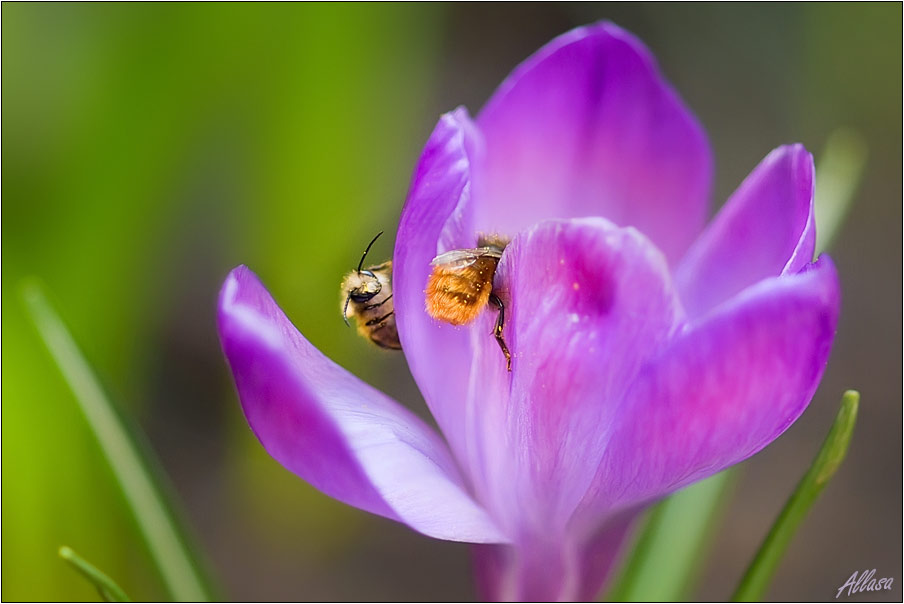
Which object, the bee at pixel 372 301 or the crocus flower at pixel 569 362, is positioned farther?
the bee at pixel 372 301

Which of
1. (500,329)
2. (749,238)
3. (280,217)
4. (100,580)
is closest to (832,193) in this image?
(749,238)

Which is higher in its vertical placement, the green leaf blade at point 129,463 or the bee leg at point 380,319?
the bee leg at point 380,319

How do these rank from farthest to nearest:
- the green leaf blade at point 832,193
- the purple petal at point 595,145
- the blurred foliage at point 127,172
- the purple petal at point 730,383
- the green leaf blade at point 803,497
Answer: the blurred foliage at point 127,172 → the green leaf blade at point 832,193 → the purple petal at point 595,145 → the green leaf blade at point 803,497 → the purple petal at point 730,383

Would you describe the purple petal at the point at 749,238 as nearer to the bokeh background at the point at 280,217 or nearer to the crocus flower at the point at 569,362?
the crocus flower at the point at 569,362

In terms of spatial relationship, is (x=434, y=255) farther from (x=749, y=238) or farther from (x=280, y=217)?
(x=280, y=217)

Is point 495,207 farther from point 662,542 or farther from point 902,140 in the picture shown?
point 902,140

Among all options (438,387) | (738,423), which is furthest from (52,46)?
(738,423)

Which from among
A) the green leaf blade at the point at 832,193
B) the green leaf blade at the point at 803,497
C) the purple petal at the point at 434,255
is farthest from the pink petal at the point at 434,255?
the green leaf blade at the point at 832,193
